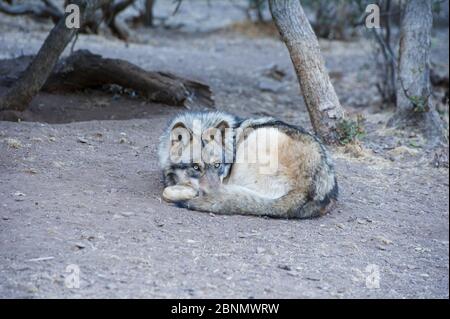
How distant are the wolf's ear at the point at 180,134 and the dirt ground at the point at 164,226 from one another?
1.85ft

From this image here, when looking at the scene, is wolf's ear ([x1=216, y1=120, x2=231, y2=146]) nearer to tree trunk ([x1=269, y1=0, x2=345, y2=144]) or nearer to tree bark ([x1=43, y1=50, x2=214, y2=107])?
tree trunk ([x1=269, y1=0, x2=345, y2=144])

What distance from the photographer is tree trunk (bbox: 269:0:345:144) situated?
29.0 ft

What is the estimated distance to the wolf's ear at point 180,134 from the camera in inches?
253

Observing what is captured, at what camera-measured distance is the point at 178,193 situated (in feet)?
20.1

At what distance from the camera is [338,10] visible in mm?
20359

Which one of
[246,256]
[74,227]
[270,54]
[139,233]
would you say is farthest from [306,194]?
[270,54]

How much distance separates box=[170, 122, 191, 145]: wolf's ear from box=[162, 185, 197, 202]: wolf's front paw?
507 millimetres

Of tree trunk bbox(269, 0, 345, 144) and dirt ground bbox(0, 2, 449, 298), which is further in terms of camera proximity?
tree trunk bbox(269, 0, 345, 144)

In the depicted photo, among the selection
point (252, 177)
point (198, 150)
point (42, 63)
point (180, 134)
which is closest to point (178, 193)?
point (198, 150)

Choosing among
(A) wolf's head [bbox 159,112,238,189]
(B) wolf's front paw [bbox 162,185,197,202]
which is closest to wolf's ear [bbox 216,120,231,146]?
(A) wolf's head [bbox 159,112,238,189]

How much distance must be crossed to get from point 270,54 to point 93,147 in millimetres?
11359

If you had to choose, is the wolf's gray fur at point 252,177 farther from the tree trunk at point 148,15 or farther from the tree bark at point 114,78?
the tree trunk at point 148,15

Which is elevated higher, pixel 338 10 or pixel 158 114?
pixel 338 10

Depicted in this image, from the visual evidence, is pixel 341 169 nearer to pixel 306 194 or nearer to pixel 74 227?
pixel 306 194
